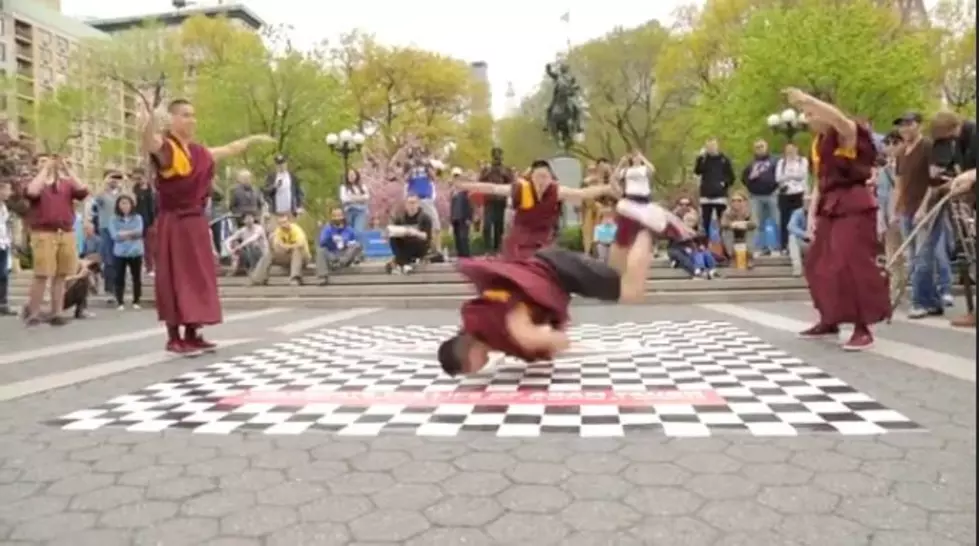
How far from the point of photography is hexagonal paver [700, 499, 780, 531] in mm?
2713

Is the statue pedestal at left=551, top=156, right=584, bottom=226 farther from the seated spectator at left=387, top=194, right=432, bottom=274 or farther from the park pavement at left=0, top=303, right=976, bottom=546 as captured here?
the park pavement at left=0, top=303, right=976, bottom=546

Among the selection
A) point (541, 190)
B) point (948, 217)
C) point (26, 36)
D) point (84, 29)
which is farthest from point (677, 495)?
point (84, 29)

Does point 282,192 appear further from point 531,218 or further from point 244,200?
point 531,218

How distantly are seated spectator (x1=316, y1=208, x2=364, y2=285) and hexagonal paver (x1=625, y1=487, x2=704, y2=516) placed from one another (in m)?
11.2

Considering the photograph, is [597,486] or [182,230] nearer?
[597,486]

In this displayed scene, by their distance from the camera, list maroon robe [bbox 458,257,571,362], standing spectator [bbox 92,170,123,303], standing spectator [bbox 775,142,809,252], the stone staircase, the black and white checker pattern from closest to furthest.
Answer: the black and white checker pattern < maroon robe [bbox 458,257,571,362] < the stone staircase < standing spectator [bbox 92,170,123,303] < standing spectator [bbox 775,142,809,252]

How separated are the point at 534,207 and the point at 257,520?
196 inches

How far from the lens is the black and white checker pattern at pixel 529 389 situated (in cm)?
407

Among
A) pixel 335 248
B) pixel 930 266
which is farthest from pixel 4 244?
pixel 930 266

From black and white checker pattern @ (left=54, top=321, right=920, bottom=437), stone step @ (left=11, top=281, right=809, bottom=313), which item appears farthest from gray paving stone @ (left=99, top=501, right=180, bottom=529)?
stone step @ (left=11, top=281, right=809, bottom=313)

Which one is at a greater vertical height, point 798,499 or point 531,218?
point 531,218

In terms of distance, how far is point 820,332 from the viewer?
6988 mm

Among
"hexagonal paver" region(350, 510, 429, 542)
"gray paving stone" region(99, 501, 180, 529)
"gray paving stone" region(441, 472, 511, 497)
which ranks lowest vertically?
"gray paving stone" region(99, 501, 180, 529)

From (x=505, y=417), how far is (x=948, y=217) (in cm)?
621
